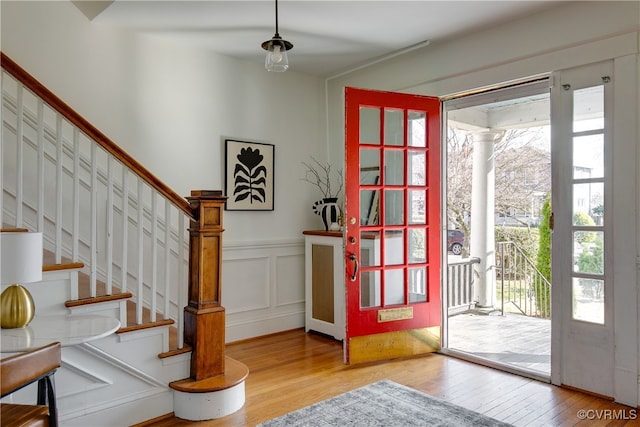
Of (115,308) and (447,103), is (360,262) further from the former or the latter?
(115,308)

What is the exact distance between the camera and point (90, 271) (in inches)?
90.9

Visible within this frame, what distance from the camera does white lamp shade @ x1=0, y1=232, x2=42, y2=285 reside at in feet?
5.40

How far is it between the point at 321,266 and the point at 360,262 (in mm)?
859

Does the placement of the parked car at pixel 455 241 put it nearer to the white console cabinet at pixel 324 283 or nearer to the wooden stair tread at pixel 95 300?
the white console cabinet at pixel 324 283

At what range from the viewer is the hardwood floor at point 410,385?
8.18ft

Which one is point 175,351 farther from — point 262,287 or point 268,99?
point 268,99

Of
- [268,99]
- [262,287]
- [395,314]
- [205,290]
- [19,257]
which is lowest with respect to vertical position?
[395,314]

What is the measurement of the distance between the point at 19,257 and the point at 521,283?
5666 millimetres

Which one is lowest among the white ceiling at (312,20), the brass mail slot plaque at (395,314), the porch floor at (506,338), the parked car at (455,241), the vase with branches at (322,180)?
the porch floor at (506,338)

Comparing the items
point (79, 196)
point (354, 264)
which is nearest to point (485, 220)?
point (354, 264)

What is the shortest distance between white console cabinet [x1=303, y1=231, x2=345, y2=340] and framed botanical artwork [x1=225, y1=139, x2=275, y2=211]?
23.2 inches

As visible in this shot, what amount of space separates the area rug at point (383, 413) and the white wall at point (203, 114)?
5.22 ft

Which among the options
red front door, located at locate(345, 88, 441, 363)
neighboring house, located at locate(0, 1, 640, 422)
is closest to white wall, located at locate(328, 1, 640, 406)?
neighboring house, located at locate(0, 1, 640, 422)

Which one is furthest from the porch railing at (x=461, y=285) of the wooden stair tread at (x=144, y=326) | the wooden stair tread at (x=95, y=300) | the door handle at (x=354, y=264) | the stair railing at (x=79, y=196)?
the wooden stair tread at (x=95, y=300)
